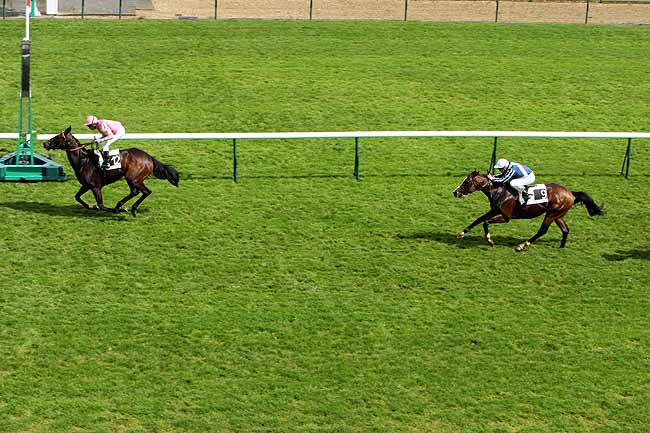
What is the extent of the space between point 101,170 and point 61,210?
0.93m

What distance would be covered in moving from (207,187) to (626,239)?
22.0 feet

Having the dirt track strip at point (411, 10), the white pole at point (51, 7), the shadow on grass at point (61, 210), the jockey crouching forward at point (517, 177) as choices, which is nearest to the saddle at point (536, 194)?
the jockey crouching forward at point (517, 177)

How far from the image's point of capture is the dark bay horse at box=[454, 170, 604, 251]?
17.9 meters

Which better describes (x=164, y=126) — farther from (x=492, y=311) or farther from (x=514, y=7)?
(x=514, y=7)

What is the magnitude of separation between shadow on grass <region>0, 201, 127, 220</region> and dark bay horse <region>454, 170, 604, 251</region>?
5.29m

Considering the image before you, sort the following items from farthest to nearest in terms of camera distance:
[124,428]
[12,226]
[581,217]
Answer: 1. [581,217]
2. [12,226]
3. [124,428]

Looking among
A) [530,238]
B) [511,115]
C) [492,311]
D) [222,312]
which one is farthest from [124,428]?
[511,115]

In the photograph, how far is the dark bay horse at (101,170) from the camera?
18625 millimetres

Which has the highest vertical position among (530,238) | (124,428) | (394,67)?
(394,67)

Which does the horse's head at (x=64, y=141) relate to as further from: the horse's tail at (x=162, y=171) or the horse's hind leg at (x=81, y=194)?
the horse's tail at (x=162, y=171)

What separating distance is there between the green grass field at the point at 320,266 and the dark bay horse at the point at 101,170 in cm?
43

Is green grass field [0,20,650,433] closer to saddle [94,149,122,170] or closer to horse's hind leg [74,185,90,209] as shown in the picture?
horse's hind leg [74,185,90,209]

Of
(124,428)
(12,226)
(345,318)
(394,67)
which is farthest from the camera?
(394,67)

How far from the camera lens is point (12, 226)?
711 inches
